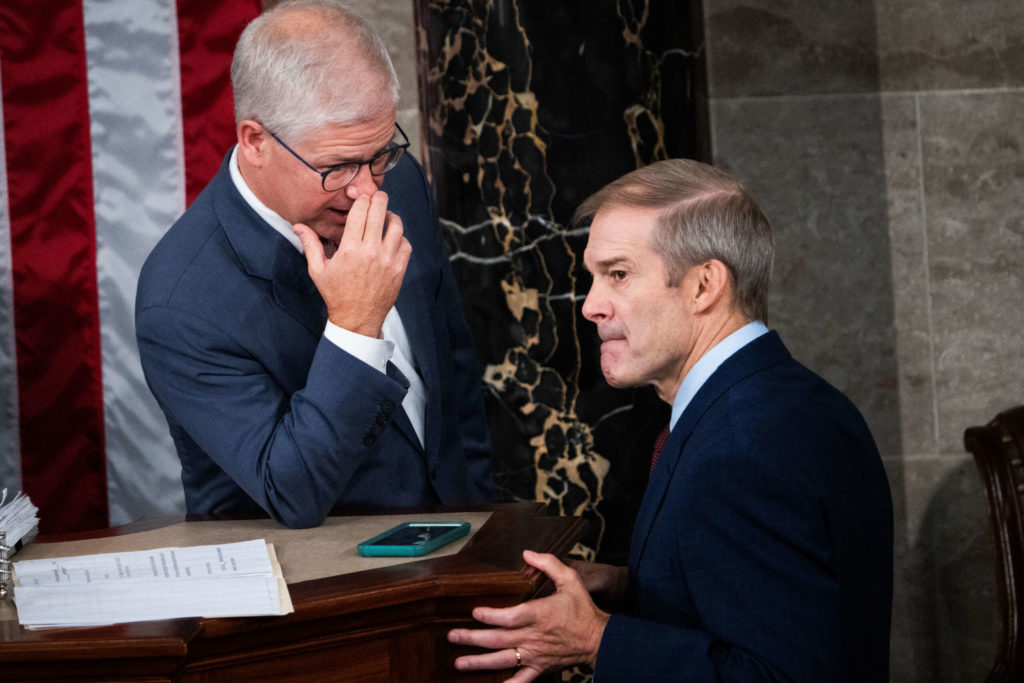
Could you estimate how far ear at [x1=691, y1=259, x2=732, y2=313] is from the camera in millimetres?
1828

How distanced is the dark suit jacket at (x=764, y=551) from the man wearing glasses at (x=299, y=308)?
55 centimetres

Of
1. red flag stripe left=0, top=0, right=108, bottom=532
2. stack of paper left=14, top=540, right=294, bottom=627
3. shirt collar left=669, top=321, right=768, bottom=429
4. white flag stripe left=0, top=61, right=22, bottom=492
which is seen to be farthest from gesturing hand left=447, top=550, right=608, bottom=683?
white flag stripe left=0, top=61, right=22, bottom=492

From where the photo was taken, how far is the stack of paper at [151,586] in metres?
1.36

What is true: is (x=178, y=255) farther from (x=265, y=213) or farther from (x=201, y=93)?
(x=201, y=93)

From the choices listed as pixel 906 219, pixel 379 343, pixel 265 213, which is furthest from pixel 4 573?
pixel 906 219

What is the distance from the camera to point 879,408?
3.56 metres

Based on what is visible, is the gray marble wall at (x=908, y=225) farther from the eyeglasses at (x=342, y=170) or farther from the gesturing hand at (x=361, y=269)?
the gesturing hand at (x=361, y=269)

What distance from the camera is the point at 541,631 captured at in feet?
5.03

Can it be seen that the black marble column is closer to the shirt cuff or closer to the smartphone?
the shirt cuff

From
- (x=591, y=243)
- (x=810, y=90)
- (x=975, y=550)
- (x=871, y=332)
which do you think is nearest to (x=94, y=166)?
(x=591, y=243)

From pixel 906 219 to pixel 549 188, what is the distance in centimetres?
122

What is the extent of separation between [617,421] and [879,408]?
980 millimetres

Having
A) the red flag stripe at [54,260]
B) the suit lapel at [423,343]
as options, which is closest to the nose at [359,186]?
the suit lapel at [423,343]

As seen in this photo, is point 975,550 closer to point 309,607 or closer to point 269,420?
point 269,420
